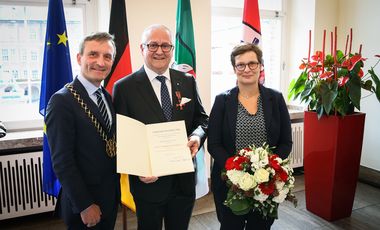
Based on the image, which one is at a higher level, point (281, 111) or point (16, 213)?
point (281, 111)

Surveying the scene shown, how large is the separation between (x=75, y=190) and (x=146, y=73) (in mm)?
714

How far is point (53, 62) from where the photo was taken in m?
2.39

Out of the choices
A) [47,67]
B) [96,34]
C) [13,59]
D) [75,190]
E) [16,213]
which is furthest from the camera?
[13,59]

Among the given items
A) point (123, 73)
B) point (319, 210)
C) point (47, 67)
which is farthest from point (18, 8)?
point (319, 210)

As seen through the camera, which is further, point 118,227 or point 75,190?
point 118,227

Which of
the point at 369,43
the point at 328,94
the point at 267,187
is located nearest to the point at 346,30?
the point at 369,43

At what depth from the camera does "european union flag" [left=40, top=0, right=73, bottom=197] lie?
94.1 inches

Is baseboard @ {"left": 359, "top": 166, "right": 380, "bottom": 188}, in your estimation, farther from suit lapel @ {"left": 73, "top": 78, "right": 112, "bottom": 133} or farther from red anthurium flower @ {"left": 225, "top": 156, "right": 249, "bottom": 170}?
suit lapel @ {"left": 73, "top": 78, "right": 112, "bottom": 133}

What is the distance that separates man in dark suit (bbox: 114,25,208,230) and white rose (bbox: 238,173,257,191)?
0.97 ft

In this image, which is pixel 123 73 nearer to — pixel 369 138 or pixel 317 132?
pixel 317 132

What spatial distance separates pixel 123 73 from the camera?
2.68m

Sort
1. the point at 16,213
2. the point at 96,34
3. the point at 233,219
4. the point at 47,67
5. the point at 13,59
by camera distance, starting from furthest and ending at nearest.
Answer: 1. the point at 13,59
2. the point at 16,213
3. the point at 47,67
4. the point at 233,219
5. the point at 96,34

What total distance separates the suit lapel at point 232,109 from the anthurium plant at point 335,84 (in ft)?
4.12

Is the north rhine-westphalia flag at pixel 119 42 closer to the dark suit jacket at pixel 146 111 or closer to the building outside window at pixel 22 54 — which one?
the building outside window at pixel 22 54
